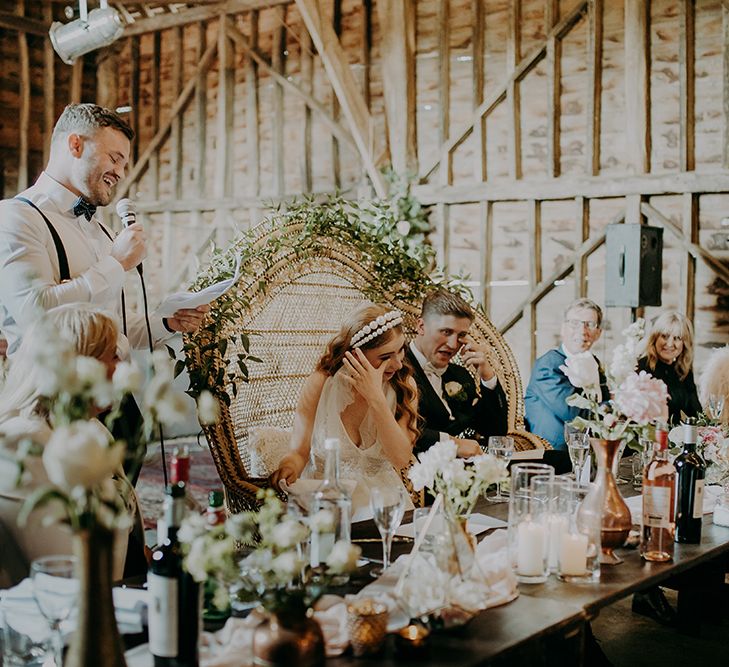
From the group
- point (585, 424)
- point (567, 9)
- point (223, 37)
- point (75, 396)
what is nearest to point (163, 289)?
point (223, 37)

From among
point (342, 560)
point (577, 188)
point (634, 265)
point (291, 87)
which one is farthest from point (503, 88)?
point (342, 560)

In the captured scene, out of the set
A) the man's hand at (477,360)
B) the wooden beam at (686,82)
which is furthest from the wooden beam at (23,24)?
the man's hand at (477,360)

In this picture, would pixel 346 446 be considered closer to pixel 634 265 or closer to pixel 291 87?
pixel 634 265

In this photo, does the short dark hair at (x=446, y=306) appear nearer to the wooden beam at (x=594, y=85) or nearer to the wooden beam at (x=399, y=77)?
the wooden beam at (x=594, y=85)

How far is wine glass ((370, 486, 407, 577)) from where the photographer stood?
2.04m

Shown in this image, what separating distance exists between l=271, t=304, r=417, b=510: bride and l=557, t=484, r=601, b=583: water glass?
1225mm

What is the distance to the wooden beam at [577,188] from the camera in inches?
267

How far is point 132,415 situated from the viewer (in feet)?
10.0

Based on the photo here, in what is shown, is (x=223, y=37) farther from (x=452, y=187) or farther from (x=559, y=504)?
(x=559, y=504)

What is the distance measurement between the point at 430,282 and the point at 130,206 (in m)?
1.99

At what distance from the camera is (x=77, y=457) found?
1.19 m

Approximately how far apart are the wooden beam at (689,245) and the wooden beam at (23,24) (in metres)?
6.79

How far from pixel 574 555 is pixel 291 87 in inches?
303

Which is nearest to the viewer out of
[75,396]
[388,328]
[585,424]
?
[75,396]
